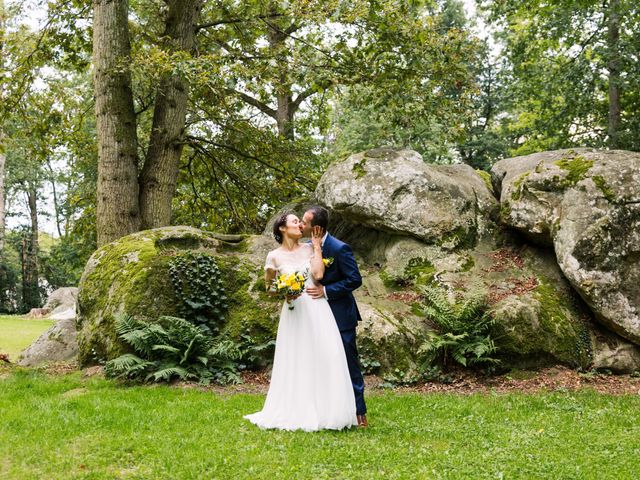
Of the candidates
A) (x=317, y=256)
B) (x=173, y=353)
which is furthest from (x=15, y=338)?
(x=317, y=256)

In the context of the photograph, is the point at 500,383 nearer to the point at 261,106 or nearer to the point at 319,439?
the point at 319,439

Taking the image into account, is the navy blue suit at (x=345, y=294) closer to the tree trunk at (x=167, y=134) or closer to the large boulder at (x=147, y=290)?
the large boulder at (x=147, y=290)

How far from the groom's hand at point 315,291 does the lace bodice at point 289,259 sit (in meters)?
0.31

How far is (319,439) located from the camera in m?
5.89

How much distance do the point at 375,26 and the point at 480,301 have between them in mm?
6519

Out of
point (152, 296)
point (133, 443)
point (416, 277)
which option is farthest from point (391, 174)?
point (133, 443)

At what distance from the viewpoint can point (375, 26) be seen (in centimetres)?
1221

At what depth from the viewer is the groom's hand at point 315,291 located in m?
6.53

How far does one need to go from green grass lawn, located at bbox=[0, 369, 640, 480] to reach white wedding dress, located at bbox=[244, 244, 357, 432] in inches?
8.6

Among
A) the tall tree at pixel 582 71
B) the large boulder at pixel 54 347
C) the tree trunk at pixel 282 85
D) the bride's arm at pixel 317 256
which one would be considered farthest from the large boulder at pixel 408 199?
the tall tree at pixel 582 71

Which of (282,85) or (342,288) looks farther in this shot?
(282,85)

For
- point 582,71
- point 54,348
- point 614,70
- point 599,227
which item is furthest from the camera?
point 582,71

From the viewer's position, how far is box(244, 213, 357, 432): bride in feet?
20.6

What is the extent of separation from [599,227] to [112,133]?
31.9 feet
